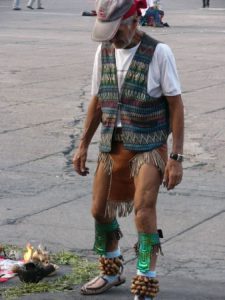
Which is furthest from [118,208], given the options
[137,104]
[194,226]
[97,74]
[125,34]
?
[194,226]

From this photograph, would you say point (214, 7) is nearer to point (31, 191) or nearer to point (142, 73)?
point (31, 191)

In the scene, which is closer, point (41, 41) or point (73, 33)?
point (41, 41)

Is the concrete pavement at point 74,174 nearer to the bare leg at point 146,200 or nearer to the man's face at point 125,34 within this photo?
the bare leg at point 146,200

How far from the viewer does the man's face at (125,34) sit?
560 centimetres

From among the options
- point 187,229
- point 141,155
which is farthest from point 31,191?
point 141,155

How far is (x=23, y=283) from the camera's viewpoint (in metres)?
6.18

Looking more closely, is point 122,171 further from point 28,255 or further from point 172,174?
point 28,255

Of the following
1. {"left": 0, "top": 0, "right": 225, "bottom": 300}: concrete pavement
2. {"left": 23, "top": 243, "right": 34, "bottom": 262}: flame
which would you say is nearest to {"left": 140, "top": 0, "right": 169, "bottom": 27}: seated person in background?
{"left": 0, "top": 0, "right": 225, "bottom": 300}: concrete pavement

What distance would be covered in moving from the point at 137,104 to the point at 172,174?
457 millimetres

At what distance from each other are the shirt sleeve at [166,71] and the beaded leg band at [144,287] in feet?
3.51

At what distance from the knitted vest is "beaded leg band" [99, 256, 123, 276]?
0.76 m

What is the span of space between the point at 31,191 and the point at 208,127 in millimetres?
3845

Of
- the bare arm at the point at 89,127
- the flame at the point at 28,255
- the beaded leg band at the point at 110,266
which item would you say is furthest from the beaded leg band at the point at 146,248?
the flame at the point at 28,255

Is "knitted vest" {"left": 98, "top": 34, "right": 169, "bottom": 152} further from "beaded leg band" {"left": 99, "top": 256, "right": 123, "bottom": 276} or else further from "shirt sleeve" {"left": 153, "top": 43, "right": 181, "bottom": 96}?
"beaded leg band" {"left": 99, "top": 256, "right": 123, "bottom": 276}
